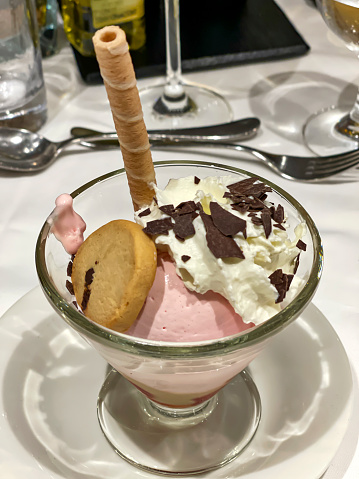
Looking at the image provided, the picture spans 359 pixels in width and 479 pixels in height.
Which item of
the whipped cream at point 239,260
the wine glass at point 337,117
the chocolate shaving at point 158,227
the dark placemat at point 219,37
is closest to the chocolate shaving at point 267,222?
the whipped cream at point 239,260

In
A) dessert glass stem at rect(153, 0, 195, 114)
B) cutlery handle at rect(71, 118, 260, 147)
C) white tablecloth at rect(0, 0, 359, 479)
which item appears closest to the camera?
white tablecloth at rect(0, 0, 359, 479)

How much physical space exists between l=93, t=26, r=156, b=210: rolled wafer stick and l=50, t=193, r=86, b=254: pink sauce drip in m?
0.08

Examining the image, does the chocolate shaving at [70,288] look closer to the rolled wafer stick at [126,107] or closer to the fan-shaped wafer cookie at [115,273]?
the fan-shaped wafer cookie at [115,273]

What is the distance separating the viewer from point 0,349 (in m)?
0.79

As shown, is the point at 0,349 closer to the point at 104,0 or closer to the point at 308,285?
the point at 308,285

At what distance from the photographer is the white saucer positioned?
67 cm

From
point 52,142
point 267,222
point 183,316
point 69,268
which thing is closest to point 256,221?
point 267,222

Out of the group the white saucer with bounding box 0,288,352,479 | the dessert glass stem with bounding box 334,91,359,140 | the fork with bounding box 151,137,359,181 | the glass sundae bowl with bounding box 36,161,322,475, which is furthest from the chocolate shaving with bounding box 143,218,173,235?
the dessert glass stem with bounding box 334,91,359,140

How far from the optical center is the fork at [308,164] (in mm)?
1160

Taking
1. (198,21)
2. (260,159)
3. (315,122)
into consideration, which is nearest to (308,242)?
(260,159)

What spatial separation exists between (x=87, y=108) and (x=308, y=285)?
890mm

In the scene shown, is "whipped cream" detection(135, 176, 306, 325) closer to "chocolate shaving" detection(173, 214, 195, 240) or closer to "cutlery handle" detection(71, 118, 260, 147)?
"chocolate shaving" detection(173, 214, 195, 240)

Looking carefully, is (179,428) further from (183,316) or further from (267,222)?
(267,222)

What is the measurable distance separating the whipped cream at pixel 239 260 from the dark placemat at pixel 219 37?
869 mm
